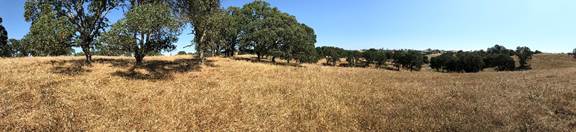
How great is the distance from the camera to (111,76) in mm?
27562

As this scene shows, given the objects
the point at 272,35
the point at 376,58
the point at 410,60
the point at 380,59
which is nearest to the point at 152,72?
the point at 272,35

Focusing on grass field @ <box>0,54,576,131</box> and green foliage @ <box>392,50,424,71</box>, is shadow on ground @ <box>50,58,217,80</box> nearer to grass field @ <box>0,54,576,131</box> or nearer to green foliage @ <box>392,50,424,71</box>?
grass field @ <box>0,54,576,131</box>

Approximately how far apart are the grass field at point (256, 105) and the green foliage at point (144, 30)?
2712 millimetres

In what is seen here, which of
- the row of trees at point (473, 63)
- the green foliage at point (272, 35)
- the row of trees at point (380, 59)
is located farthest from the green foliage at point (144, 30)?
the row of trees at point (473, 63)

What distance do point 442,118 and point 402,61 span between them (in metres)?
95.8

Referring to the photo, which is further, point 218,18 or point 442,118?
point 218,18

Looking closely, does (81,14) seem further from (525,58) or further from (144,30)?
(525,58)

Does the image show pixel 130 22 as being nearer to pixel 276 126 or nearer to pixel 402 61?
pixel 276 126

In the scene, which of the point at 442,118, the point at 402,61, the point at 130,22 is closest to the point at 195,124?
the point at 442,118

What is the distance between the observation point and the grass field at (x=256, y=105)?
15.6 metres

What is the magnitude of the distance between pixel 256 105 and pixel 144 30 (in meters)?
14.5

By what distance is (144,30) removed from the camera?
3009 cm

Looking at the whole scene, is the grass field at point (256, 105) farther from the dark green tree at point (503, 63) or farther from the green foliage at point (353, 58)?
the dark green tree at point (503, 63)

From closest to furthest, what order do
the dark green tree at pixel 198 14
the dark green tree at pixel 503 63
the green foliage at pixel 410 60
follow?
the dark green tree at pixel 198 14 < the green foliage at pixel 410 60 < the dark green tree at pixel 503 63
